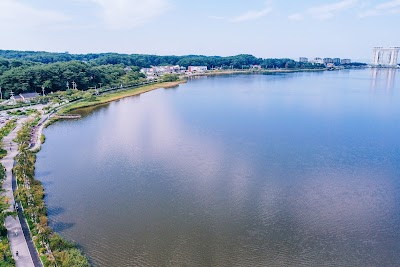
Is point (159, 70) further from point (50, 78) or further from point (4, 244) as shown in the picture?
point (4, 244)

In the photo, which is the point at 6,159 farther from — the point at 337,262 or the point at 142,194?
the point at 337,262

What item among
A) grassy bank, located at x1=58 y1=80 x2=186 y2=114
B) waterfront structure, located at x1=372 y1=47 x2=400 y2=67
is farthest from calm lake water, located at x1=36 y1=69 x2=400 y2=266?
waterfront structure, located at x1=372 y1=47 x2=400 y2=67

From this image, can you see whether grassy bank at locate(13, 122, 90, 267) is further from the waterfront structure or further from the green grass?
the waterfront structure

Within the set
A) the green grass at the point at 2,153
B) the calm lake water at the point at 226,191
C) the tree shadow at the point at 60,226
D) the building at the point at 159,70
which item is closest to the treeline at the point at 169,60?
the building at the point at 159,70

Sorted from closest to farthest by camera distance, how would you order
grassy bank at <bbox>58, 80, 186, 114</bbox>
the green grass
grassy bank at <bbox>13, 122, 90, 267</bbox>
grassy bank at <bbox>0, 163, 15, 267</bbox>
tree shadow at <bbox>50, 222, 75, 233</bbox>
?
grassy bank at <bbox>0, 163, 15, 267</bbox> → grassy bank at <bbox>13, 122, 90, 267</bbox> → tree shadow at <bbox>50, 222, 75, 233</bbox> → the green grass → grassy bank at <bbox>58, 80, 186, 114</bbox>

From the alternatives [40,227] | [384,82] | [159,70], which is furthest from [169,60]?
[40,227]

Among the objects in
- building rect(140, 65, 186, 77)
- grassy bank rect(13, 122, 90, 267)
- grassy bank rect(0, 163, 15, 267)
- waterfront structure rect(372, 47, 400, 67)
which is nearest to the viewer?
grassy bank rect(0, 163, 15, 267)

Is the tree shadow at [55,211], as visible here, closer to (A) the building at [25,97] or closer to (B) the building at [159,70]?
(A) the building at [25,97]
